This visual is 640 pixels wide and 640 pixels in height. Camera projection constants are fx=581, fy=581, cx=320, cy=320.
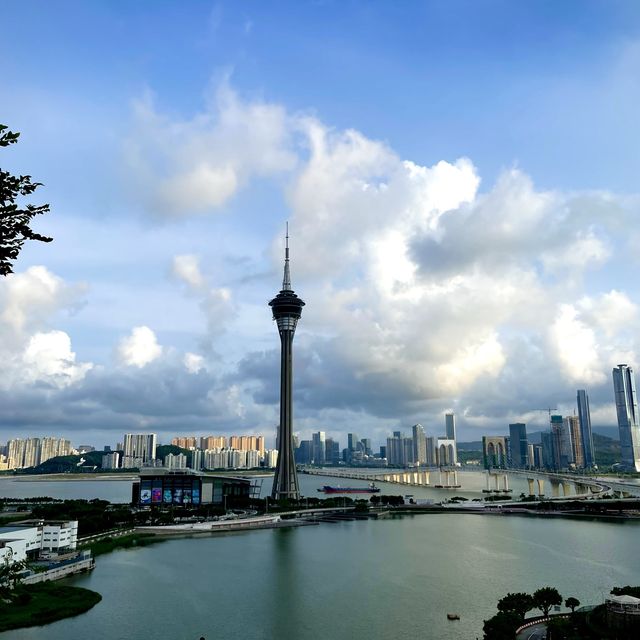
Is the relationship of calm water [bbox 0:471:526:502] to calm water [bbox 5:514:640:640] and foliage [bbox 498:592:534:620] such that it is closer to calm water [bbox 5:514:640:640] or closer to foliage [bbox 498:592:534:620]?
calm water [bbox 5:514:640:640]

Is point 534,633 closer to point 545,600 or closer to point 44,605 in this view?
point 545,600

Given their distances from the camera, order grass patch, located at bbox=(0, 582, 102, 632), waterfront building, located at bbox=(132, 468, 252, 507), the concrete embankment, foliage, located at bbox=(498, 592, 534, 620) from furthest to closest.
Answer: waterfront building, located at bbox=(132, 468, 252, 507), the concrete embankment, grass patch, located at bbox=(0, 582, 102, 632), foliage, located at bbox=(498, 592, 534, 620)

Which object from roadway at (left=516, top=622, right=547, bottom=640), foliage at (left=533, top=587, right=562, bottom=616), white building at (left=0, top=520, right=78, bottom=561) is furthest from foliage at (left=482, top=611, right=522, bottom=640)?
white building at (left=0, top=520, right=78, bottom=561)

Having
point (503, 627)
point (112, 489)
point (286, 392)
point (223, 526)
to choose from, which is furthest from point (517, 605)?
point (112, 489)

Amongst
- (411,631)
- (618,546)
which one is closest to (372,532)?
(618,546)

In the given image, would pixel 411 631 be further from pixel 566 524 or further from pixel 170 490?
pixel 170 490

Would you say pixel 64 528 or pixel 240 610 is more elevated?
pixel 64 528

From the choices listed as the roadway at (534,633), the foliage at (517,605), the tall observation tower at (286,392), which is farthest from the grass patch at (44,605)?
the tall observation tower at (286,392)
